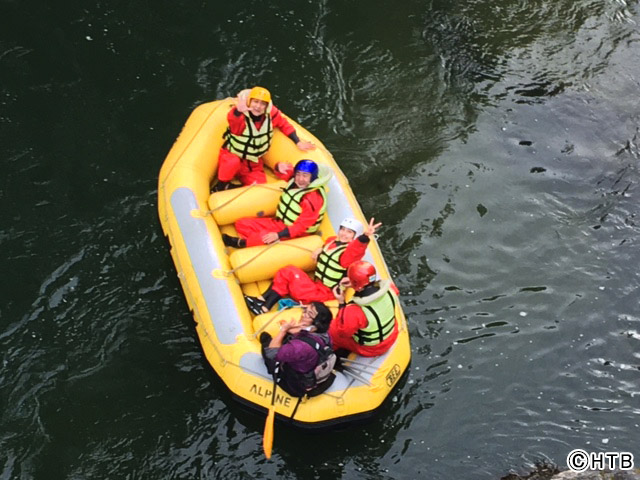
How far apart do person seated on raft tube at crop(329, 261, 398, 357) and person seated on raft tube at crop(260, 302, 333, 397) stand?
188 mm

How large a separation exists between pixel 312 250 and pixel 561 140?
3.79 meters

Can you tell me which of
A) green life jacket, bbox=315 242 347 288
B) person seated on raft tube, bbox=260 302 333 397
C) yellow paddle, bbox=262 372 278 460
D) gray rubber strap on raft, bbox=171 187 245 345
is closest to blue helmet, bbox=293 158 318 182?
green life jacket, bbox=315 242 347 288

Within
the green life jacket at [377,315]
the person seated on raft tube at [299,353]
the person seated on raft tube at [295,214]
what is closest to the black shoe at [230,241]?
the person seated on raft tube at [295,214]

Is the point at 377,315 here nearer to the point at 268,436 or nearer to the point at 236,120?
the point at 268,436

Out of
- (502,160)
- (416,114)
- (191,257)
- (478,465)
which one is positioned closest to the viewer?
(478,465)

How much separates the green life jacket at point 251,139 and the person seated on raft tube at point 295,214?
0.55m

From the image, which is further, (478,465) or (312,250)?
(312,250)

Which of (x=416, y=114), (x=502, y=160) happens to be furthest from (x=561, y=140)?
(x=416, y=114)

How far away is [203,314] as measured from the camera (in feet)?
17.0

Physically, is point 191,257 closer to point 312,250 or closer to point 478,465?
point 312,250

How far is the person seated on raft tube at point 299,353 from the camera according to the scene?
14.9 feet

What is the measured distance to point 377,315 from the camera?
4.74 metres

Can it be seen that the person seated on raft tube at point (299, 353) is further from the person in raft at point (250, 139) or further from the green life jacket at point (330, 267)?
the person in raft at point (250, 139)

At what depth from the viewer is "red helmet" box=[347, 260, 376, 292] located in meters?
4.66
